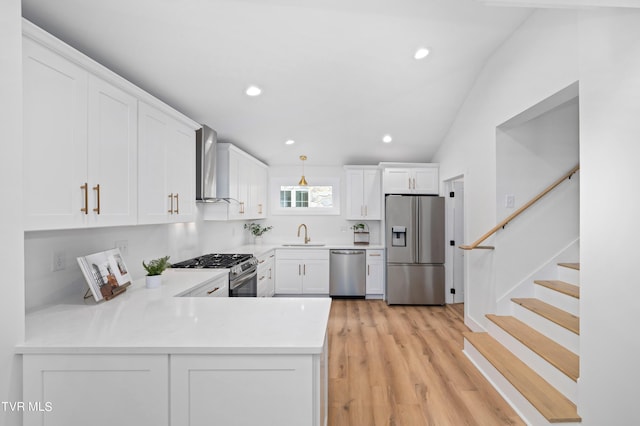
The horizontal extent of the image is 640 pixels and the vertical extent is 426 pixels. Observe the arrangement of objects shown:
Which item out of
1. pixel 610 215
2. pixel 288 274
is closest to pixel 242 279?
pixel 288 274

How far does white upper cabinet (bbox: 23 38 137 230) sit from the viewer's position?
4.73 ft

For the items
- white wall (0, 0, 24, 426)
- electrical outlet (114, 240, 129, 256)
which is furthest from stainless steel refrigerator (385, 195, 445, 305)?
white wall (0, 0, 24, 426)

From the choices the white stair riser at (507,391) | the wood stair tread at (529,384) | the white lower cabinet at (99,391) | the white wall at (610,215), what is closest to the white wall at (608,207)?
the white wall at (610,215)

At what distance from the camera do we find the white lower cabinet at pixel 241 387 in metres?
1.30

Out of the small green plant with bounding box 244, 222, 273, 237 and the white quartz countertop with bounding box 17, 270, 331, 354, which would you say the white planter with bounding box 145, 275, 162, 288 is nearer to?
the white quartz countertop with bounding box 17, 270, 331, 354

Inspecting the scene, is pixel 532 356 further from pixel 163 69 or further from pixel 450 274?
pixel 163 69

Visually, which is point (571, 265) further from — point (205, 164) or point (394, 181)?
point (205, 164)

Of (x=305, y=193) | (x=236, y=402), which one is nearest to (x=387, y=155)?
(x=305, y=193)

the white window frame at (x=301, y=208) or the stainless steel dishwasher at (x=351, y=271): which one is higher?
the white window frame at (x=301, y=208)

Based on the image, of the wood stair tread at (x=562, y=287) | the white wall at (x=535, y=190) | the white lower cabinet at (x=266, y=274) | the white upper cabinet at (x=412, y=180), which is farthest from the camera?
the white upper cabinet at (x=412, y=180)

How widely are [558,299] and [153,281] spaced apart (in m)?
3.36

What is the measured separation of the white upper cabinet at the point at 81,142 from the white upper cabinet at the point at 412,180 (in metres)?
3.63

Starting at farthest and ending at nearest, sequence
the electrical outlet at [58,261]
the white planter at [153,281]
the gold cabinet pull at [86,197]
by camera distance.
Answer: the white planter at [153,281]
the electrical outlet at [58,261]
the gold cabinet pull at [86,197]

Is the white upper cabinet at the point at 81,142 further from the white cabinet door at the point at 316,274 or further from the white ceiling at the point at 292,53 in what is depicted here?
→ the white cabinet door at the point at 316,274
